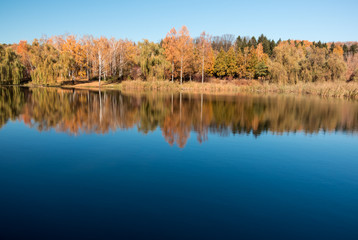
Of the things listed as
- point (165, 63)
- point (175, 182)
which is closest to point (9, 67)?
point (165, 63)

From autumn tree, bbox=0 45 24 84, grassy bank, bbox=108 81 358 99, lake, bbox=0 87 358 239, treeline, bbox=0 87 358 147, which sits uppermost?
autumn tree, bbox=0 45 24 84

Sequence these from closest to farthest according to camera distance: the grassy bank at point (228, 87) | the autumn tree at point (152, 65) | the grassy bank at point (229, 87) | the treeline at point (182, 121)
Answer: the treeline at point (182, 121) → the grassy bank at point (229, 87) → the grassy bank at point (228, 87) → the autumn tree at point (152, 65)

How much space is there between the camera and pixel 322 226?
20.1 ft

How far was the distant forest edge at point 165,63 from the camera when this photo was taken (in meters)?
52.9

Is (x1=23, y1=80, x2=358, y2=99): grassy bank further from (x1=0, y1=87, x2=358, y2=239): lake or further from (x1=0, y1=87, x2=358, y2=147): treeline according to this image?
(x1=0, y1=87, x2=358, y2=239): lake

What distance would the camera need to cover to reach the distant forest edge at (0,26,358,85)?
173 feet

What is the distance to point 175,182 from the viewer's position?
8.27 meters

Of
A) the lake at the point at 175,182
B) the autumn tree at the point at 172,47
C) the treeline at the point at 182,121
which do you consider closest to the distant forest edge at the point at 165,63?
the autumn tree at the point at 172,47

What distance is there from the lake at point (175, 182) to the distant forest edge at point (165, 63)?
Answer: 40023 millimetres

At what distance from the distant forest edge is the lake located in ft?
131

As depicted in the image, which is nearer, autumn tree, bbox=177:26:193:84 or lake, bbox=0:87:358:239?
lake, bbox=0:87:358:239

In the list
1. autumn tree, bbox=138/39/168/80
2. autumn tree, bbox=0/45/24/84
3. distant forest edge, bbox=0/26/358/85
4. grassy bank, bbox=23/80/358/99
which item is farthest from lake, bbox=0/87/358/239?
autumn tree, bbox=0/45/24/84

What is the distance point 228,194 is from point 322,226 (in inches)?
92.4

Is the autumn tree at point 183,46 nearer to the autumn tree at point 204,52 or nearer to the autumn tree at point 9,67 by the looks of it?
the autumn tree at point 204,52
